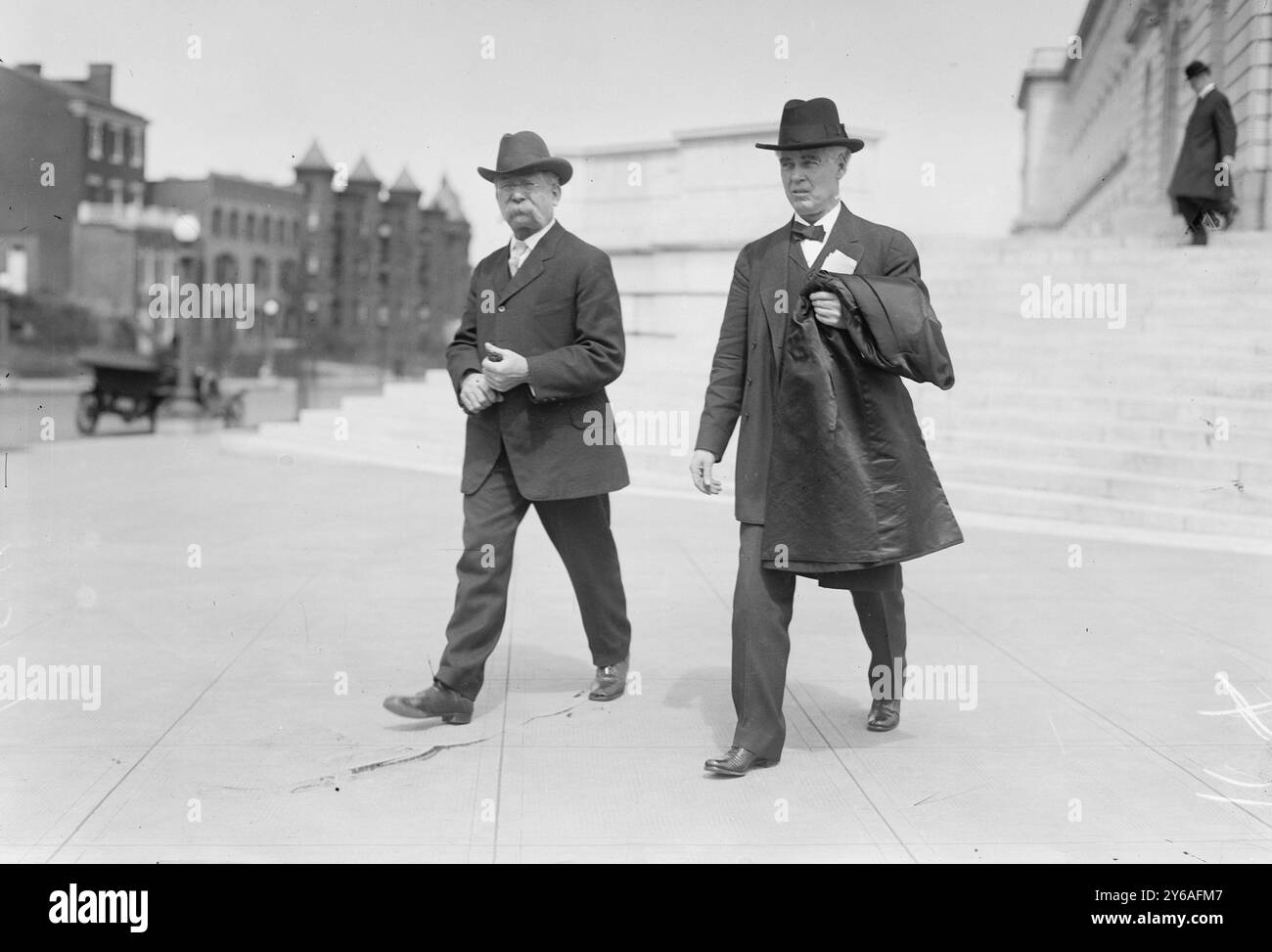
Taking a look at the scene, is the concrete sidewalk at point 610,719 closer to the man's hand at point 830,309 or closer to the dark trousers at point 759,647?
the dark trousers at point 759,647

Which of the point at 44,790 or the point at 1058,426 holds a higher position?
the point at 1058,426

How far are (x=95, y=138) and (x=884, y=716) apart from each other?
74.7 metres

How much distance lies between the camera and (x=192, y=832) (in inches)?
158

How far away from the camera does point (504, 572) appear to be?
5316 millimetres

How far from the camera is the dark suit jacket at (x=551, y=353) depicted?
212 inches

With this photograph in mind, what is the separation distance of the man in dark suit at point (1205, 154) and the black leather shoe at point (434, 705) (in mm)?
13372

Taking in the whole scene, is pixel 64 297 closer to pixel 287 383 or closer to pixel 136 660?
pixel 287 383

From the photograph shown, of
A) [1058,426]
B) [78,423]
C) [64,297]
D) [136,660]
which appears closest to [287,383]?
[64,297]

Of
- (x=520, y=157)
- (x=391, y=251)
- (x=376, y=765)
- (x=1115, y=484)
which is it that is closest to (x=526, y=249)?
(x=520, y=157)

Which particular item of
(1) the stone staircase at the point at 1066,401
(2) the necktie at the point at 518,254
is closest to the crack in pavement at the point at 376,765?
(2) the necktie at the point at 518,254

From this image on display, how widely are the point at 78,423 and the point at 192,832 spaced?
17.8 m

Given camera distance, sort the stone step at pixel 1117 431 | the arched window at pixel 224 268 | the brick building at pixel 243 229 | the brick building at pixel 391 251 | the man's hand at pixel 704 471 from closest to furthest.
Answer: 1. the man's hand at pixel 704 471
2. the stone step at pixel 1117 431
3. the brick building at pixel 391 251
4. the brick building at pixel 243 229
5. the arched window at pixel 224 268

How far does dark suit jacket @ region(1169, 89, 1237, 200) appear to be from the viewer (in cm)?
1609
